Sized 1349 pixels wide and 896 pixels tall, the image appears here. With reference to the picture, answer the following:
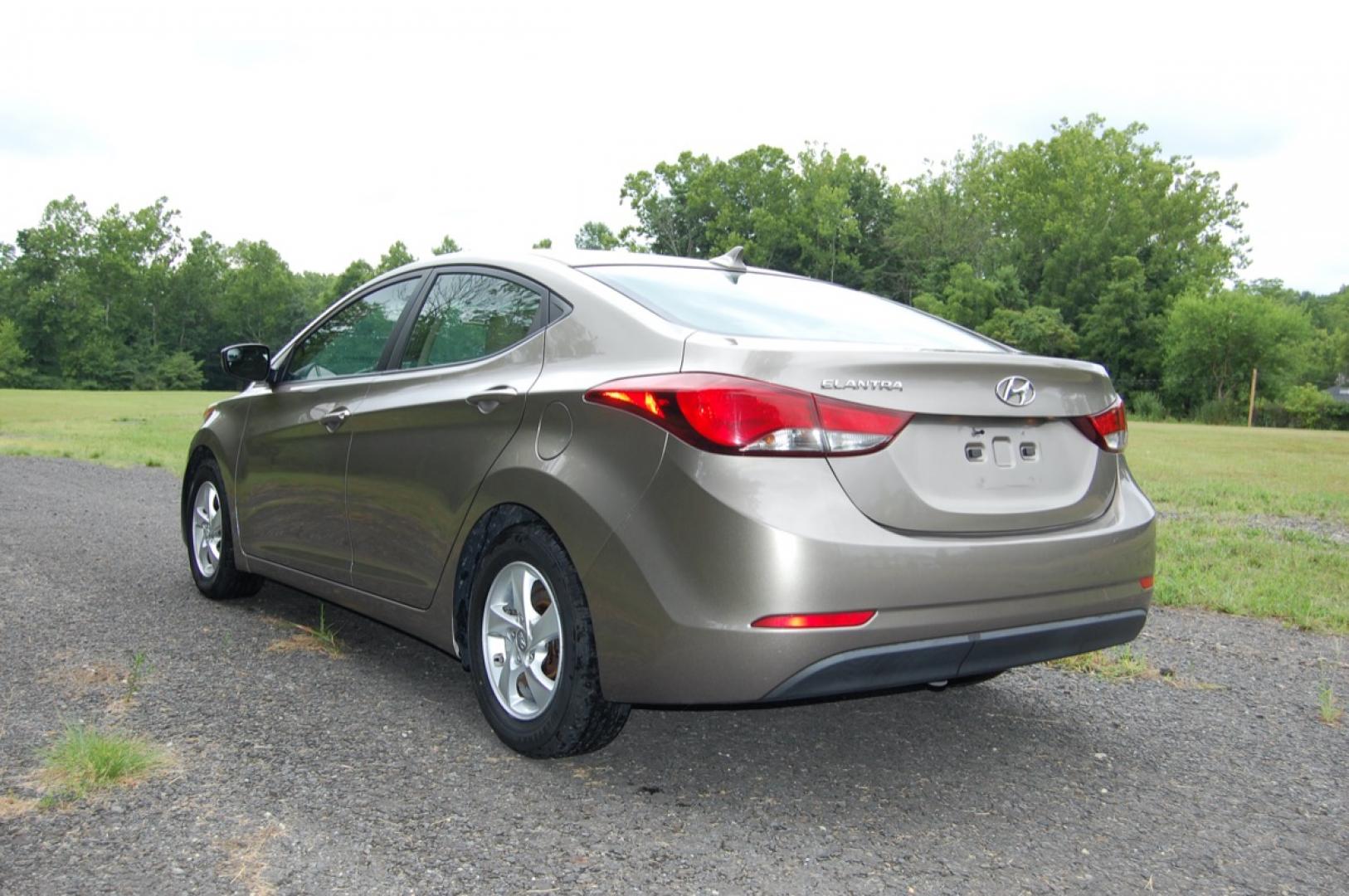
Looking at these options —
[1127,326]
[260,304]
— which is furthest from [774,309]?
[260,304]

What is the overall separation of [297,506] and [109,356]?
3330 inches

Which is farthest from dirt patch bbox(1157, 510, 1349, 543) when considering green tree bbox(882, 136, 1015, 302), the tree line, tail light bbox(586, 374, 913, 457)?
green tree bbox(882, 136, 1015, 302)

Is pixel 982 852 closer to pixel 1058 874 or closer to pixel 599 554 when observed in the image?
pixel 1058 874

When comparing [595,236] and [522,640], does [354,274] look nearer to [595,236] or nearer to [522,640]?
[595,236]

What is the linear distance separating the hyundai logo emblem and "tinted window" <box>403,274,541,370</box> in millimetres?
1525

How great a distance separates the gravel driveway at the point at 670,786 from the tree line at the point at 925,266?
→ 54.1 meters

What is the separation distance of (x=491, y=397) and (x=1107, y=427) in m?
1.97

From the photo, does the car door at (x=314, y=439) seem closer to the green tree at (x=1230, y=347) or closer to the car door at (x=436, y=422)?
the car door at (x=436, y=422)

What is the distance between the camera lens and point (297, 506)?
16.3ft

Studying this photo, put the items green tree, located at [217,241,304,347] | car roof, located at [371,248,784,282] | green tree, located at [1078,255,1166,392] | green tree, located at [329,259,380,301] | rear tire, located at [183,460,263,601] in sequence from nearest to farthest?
car roof, located at [371,248,784,282]
rear tire, located at [183,460,263,601]
green tree, located at [1078,255,1166,392]
green tree, located at [217,241,304,347]
green tree, located at [329,259,380,301]

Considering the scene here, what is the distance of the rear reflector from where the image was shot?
298 cm

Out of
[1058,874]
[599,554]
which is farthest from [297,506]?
[1058,874]

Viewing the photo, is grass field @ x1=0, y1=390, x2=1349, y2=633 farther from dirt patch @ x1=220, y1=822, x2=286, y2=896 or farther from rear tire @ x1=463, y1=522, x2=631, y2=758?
dirt patch @ x1=220, y1=822, x2=286, y2=896

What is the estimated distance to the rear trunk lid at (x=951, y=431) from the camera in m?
3.07
